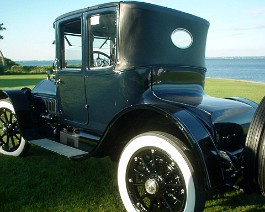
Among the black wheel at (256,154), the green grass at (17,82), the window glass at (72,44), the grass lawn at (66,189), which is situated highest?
the window glass at (72,44)

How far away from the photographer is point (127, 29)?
10.4 ft

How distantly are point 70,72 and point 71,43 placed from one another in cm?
41

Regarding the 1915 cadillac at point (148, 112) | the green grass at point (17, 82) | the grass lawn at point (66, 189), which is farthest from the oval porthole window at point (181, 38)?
the green grass at point (17, 82)

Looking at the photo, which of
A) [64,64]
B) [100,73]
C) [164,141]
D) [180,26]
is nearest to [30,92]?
[64,64]

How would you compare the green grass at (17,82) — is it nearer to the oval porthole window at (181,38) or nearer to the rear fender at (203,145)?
the oval porthole window at (181,38)

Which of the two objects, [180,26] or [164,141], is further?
[180,26]

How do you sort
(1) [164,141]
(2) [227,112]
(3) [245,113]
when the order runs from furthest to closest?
(3) [245,113] < (2) [227,112] < (1) [164,141]

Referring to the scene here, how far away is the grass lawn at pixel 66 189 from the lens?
3.11 meters

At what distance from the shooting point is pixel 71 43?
3920 mm

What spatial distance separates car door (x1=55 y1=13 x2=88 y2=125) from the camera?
3693 millimetres

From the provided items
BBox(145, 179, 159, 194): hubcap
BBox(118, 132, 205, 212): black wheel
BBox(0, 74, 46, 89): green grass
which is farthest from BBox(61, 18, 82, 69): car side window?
BBox(0, 74, 46, 89): green grass

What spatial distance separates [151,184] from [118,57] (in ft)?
4.58

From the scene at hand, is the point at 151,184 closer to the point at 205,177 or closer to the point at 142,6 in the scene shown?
the point at 205,177

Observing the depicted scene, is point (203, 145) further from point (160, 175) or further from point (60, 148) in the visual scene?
point (60, 148)
